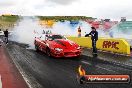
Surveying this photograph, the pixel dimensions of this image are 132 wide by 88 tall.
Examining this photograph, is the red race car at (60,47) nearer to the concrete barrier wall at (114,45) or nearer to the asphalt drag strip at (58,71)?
the asphalt drag strip at (58,71)

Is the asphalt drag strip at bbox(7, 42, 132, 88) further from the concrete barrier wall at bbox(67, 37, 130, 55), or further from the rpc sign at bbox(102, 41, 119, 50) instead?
the rpc sign at bbox(102, 41, 119, 50)

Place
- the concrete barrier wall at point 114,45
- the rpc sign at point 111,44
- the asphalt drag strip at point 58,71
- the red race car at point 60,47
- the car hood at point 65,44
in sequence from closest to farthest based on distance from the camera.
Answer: the asphalt drag strip at point 58,71 → the red race car at point 60,47 → the car hood at point 65,44 → the concrete barrier wall at point 114,45 → the rpc sign at point 111,44

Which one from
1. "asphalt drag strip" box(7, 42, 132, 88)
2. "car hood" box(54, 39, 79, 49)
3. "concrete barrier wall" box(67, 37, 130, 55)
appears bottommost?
"asphalt drag strip" box(7, 42, 132, 88)

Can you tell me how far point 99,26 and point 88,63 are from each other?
3043cm

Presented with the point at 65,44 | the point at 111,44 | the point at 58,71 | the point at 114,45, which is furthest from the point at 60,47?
the point at 111,44

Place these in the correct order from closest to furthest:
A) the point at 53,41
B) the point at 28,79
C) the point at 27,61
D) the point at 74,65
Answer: the point at 28,79 → the point at 74,65 → the point at 27,61 → the point at 53,41

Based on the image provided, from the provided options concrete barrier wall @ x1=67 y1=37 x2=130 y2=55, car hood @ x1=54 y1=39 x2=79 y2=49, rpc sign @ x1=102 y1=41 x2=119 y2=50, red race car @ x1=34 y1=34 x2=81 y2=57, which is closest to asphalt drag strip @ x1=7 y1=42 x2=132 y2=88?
red race car @ x1=34 y1=34 x2=81 y2=57

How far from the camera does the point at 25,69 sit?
48.1 feet

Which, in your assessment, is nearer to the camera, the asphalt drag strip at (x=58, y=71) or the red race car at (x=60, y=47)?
the asphalt drag strip at (x=58, y=71)

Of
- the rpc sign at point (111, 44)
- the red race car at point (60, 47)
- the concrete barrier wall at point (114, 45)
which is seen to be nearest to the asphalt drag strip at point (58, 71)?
the red race car at point (60, 47)

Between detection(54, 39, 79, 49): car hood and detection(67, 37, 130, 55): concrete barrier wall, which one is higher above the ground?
detection(54, 39, 79, 49): car hood

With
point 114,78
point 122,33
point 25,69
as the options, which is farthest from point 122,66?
point 122,33

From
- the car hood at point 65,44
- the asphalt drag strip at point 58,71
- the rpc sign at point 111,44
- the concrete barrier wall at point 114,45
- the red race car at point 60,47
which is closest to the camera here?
the asphalt drag strip at point 58,71

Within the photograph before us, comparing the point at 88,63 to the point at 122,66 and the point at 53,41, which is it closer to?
the point at 122,66
